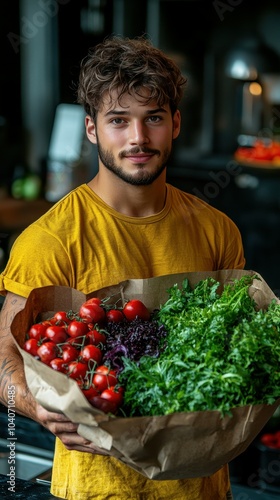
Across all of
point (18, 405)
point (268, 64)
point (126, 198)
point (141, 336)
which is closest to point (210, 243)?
point (126, 198)

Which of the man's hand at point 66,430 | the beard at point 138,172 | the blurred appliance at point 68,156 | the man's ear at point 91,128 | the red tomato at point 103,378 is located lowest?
the blurred appliance at point 68,156

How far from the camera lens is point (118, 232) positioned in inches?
88.3

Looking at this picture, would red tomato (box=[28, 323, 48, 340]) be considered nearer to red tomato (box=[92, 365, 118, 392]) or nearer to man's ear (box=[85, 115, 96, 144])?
red tomato (box=[92, 365, 118, 392])

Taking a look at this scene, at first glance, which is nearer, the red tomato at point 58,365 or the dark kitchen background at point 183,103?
the red tomato at point 58,365

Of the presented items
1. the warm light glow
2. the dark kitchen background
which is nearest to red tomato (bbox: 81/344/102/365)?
the dark kitchen background

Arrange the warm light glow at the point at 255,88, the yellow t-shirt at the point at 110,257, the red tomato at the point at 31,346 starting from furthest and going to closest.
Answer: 1. the warm light glow at the point at 255,88
2. the yellow t-shirt at the point at 110,257
3. the red tomato at the point at 31,346

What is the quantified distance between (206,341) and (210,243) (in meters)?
0.67

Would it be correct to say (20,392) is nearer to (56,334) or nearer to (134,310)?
→ (56,334)

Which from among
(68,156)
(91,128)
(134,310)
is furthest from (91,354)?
(68,156)

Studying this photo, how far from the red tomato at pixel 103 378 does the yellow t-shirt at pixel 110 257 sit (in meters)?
0.41

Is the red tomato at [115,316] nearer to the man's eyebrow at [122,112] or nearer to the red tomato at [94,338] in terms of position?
the red tomato at [94,338]

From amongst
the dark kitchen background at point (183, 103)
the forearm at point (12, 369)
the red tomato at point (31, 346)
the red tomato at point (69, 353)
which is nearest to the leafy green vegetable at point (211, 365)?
the red tomato at point (69, 353)

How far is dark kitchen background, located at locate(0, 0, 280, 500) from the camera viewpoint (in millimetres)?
6344

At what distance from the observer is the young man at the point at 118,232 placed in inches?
81.5
